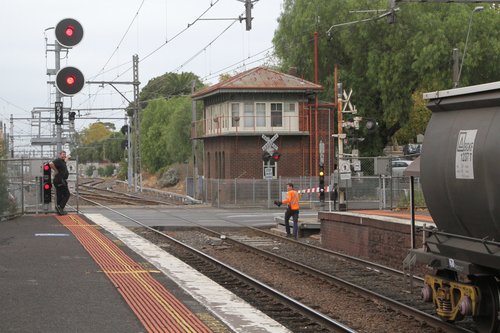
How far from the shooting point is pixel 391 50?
161ft

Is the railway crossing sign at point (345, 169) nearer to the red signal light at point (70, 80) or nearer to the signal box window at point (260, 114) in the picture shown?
the red signal light at point (70, 80)

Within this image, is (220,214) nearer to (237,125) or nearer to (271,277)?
(237,125)

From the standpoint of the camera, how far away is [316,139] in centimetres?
4916

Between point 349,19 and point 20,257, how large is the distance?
38239 mm

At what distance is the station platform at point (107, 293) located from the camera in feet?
30.4

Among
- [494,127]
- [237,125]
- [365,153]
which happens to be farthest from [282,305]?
[365,153]

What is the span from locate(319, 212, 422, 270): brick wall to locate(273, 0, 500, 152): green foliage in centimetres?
2592

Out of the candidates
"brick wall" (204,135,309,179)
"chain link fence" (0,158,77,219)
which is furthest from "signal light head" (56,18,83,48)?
"brick wall" (204,135,309,179)

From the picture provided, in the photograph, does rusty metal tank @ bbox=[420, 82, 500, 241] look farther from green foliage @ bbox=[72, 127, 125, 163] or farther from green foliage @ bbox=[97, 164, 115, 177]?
green foliage @ bbox=[97, 164, 115, 177]

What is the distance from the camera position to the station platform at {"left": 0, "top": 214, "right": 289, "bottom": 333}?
9.27 metres

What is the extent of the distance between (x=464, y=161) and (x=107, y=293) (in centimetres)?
521

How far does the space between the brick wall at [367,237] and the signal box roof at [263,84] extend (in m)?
26.3

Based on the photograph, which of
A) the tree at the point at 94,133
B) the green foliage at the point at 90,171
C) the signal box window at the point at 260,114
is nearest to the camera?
the signal box window at the point at 260,114

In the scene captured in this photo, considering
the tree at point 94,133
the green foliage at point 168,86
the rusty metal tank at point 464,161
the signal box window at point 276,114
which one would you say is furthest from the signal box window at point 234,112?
the tree at point 94,133
